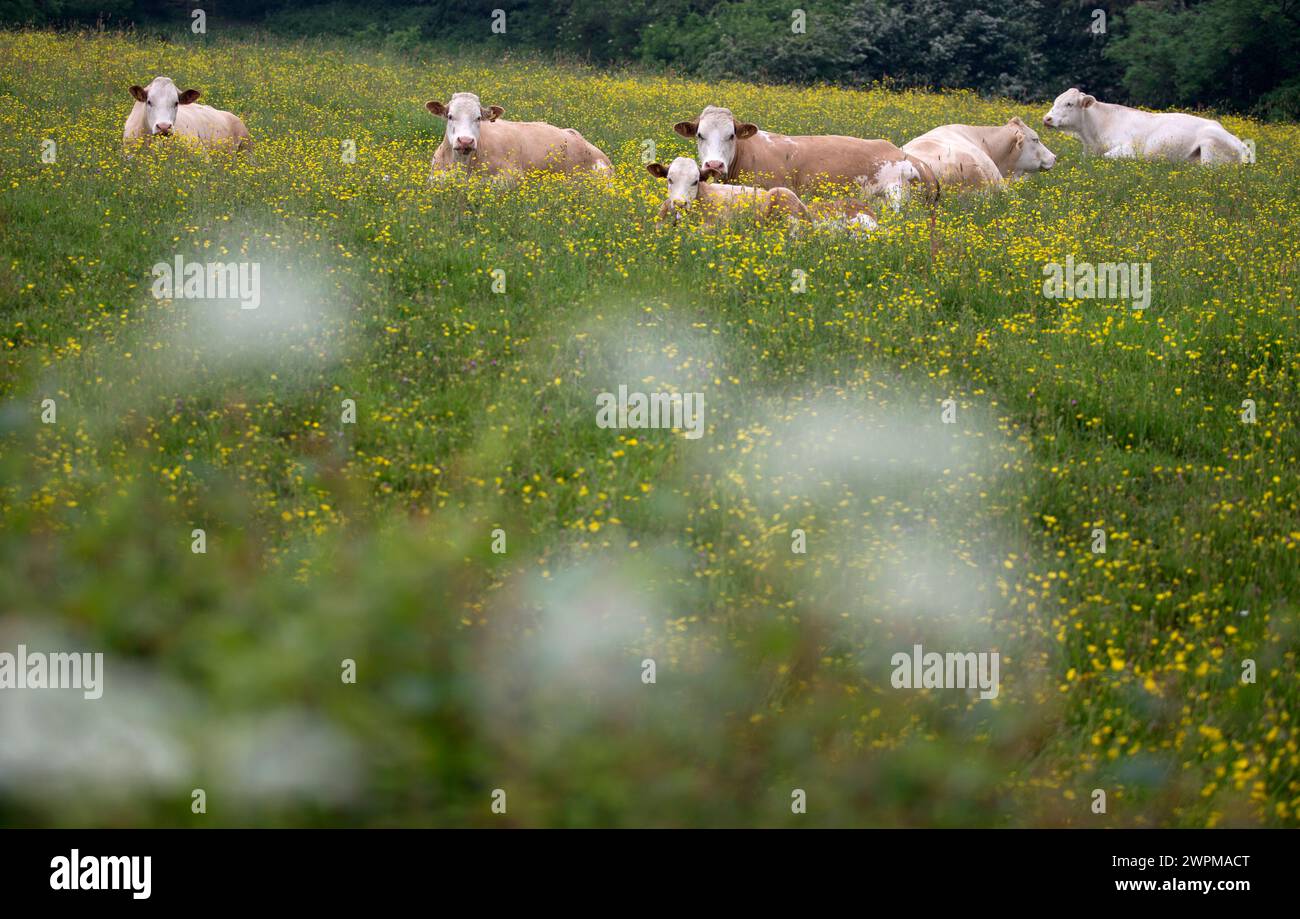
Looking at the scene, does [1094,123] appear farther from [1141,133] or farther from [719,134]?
[719,134]

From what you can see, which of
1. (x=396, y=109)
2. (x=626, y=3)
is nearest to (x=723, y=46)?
(x=626, y=3)

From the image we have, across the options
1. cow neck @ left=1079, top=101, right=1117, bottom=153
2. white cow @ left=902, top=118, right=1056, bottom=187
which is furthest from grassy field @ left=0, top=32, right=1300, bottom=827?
cow neck @ left=1079, top=101, right=1117, bottom=153

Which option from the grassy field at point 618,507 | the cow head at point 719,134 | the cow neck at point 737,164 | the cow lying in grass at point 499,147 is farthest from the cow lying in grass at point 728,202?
the cow lying in grass at point 499,147

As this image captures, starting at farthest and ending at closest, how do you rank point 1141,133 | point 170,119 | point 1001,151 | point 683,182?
point 1141,133, point 1001,151, point 170,119, point 683,182

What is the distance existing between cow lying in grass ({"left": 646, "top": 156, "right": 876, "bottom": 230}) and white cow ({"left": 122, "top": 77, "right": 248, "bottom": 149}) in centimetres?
554

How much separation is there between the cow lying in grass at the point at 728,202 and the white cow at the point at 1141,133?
9.58 meters

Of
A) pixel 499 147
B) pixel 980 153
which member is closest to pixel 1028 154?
pixel 980 153

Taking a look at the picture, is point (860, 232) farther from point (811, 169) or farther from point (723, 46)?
point (723, 46)

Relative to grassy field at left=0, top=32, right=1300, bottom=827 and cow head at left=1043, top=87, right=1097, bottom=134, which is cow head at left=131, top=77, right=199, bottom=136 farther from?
cow head at left=1043, top=87, right=1097, bottom=134

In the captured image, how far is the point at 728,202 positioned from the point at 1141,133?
42.8ft

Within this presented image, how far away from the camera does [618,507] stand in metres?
6.59

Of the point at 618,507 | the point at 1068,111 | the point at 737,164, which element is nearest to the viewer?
the point at 618,507

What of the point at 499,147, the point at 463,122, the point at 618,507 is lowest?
the point at 618,507

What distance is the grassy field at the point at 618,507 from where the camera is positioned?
9.93ft
